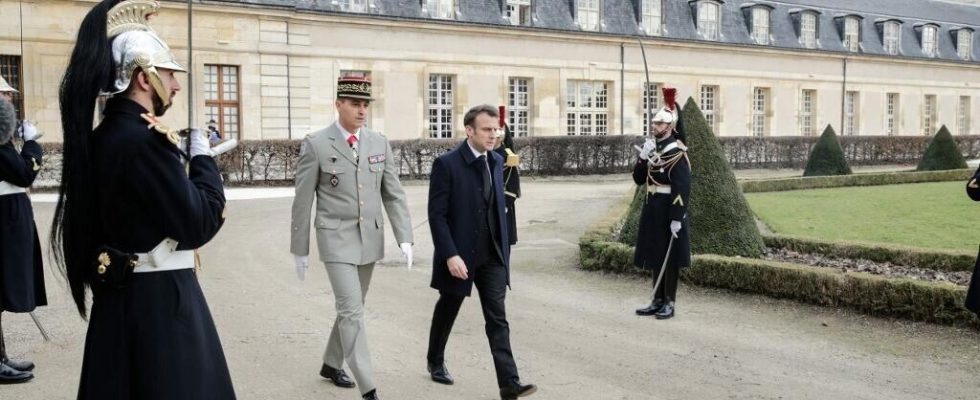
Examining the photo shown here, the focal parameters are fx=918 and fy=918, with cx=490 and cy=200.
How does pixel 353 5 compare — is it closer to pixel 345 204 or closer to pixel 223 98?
pixel 223 98

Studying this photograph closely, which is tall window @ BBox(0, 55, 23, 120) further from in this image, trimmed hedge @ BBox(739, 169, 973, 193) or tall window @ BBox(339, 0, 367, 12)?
trimmed hedge @ BBox(739, 169, 973, 193)

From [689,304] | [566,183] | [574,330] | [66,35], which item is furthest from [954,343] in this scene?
[66,35]

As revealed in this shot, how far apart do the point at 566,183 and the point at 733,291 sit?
17168 mm

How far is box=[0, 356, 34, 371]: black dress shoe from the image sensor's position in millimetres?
5590

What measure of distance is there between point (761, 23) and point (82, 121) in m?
39.4

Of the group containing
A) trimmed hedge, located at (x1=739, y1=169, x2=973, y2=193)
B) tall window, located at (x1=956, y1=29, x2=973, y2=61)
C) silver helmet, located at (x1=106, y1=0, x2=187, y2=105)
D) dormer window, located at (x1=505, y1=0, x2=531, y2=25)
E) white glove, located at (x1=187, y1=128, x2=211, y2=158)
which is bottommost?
trimmed hedge, located at (x1=739, y1=169, x2=973, y2=193)

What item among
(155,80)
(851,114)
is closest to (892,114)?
(851,114)

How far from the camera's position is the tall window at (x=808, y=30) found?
4041cm

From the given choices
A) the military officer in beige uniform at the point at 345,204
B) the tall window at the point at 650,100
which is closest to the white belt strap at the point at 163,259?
the military officer in beige uniform at the point at 345,204

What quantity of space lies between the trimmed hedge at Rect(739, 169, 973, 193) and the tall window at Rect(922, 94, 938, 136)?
2319 centimetres

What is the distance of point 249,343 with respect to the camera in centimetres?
647

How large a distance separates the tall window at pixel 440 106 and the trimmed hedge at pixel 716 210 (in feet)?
72.9

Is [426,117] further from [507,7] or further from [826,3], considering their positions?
[826,3]

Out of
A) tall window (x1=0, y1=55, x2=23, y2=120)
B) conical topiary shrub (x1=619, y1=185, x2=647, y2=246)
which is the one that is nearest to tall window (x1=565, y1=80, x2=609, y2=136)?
tall window (x1=0, y1=55, x2=23, y2=120)
